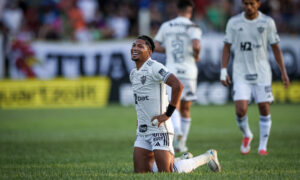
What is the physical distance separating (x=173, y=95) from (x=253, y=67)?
351cm

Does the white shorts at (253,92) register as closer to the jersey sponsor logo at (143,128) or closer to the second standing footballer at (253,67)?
the second standing footballer at (253,67)

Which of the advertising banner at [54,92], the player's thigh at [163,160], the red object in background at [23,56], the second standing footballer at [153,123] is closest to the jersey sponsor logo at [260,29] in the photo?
the second standing footballer at [153,123]

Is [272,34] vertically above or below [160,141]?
above

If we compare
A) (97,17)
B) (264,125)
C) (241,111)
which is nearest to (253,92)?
(241,111)

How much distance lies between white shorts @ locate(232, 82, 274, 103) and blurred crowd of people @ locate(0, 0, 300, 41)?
13777 millimetres

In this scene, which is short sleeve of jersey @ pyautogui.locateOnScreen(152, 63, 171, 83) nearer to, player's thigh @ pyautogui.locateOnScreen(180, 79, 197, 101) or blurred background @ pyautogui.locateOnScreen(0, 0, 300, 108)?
player's thigh @ pyautogui.locateOnScreen(180, 79, 197, 101)

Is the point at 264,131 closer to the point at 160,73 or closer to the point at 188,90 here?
the point at 188,90

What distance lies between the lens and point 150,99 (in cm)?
736

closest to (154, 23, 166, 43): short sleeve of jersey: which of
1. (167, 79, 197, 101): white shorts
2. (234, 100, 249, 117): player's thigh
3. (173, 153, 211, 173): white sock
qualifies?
(167, 79, 197, 101): white shorts

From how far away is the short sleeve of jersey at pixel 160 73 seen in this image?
706cm

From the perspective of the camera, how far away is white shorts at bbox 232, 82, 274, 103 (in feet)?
32.6

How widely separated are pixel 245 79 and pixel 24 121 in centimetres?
960

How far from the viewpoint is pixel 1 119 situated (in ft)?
59.8

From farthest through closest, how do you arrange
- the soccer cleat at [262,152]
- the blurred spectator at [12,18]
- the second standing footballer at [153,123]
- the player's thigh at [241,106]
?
the blurred spectator at [12,18] → the player's thigh at [241,106] → the soccer cleat at [262,152] → the second standing footballer at [153,123]
